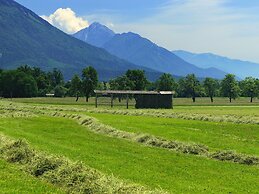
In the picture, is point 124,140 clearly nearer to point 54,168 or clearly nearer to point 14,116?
point 54,168

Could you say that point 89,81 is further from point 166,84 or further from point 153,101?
point 153,101

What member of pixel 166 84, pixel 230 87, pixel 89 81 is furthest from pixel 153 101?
pixel 230 87

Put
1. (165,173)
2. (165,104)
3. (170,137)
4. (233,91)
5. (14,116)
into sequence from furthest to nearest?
(233,91) < (165,104) < (14,116) < (170,137) < (165,173)

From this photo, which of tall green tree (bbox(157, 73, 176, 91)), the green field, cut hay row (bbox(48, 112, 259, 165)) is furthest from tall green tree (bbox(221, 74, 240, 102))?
the green field

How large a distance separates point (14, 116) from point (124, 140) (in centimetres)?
3363

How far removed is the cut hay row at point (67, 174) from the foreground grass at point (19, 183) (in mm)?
532

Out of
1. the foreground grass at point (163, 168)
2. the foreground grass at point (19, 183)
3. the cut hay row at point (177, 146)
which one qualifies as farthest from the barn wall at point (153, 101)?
the foreground grass at point (19, 183)

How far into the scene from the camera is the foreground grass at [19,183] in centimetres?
1947

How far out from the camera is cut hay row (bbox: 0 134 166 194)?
18.3 metres

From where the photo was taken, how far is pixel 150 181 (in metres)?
22.8

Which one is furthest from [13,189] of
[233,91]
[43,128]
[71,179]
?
[233,91]

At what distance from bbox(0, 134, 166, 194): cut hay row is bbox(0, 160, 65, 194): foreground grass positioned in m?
0.53

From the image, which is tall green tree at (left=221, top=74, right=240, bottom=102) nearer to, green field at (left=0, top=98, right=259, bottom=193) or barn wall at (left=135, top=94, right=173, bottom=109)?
barn wall at (left=135, top=94, right=173, bottom=109)

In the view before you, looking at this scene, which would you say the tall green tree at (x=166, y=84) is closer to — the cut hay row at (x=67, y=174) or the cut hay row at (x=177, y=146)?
the cut hay row at (x=177, y=146)
